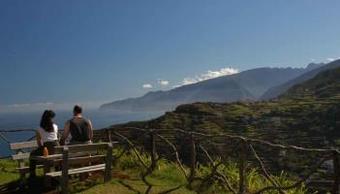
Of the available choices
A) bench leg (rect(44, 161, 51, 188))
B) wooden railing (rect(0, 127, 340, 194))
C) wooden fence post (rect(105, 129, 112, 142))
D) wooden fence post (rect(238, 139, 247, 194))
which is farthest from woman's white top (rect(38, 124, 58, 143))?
wooden fence post (rect(238, 139, 247, 194))

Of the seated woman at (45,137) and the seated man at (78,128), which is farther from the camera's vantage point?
the seated man at (78,128)

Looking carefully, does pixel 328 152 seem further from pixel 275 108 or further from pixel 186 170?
pixel 275 108

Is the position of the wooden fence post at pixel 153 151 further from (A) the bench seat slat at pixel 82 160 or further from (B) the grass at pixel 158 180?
(A) the bench seat slat at pixel 82 160

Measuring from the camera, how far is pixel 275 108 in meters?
115

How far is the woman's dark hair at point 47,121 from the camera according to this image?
14090 mm

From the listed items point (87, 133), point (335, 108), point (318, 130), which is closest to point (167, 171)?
point (87, 133)

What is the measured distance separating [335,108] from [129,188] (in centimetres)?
9957

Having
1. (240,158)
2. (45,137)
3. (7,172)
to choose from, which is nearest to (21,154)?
(45,137)

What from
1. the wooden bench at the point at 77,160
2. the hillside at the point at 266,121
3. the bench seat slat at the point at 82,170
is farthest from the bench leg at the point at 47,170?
the hillside at the point at 266,121

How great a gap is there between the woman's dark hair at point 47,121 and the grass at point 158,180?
1519 mm

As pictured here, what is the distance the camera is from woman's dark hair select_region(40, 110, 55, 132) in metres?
14.1

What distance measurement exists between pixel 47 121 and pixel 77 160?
1.78 metres

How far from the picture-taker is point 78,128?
14.4 metres

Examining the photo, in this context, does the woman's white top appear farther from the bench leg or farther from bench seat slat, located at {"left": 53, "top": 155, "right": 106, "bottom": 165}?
bench seat slat, located at {"left": 53, "top": 155, "right": 106, "bottom": 165}
